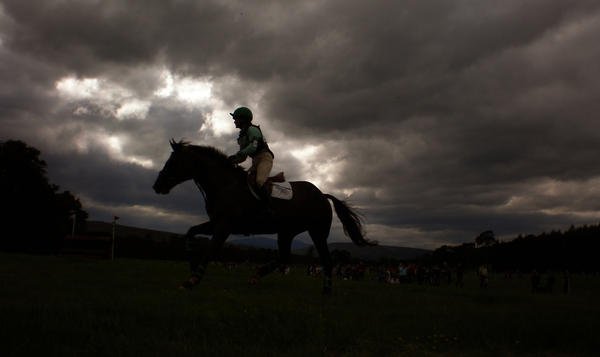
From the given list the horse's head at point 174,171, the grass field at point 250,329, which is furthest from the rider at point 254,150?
the grass field at point 250,329

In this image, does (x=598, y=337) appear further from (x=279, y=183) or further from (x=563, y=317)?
(x=279, y=183)

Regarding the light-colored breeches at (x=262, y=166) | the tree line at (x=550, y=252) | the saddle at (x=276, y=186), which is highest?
the light-colored breeches at (x=262, y=166)

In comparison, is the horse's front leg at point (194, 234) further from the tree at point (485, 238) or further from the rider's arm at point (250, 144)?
the tree at point (485, 238)

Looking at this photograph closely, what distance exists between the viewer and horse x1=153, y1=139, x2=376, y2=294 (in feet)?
24.7

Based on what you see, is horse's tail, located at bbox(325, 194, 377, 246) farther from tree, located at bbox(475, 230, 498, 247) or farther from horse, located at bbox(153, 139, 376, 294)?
tree, located at bbox(475, 230, 498, 247)

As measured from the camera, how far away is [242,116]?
8.14m

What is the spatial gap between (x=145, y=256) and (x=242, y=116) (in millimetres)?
65105

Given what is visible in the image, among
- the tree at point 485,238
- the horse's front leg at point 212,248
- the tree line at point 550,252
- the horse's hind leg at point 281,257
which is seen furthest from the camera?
the tree at point 485,238

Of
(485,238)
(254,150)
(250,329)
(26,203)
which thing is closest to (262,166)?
(254,150)

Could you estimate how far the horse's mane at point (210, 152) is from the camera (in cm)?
812

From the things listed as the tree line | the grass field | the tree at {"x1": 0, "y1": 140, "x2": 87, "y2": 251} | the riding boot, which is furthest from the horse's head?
the tree line

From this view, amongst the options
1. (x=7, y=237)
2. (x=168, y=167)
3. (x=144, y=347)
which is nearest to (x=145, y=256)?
(x=7, y=237)

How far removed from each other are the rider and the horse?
0.22 m

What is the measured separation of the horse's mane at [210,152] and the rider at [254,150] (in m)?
0.13
